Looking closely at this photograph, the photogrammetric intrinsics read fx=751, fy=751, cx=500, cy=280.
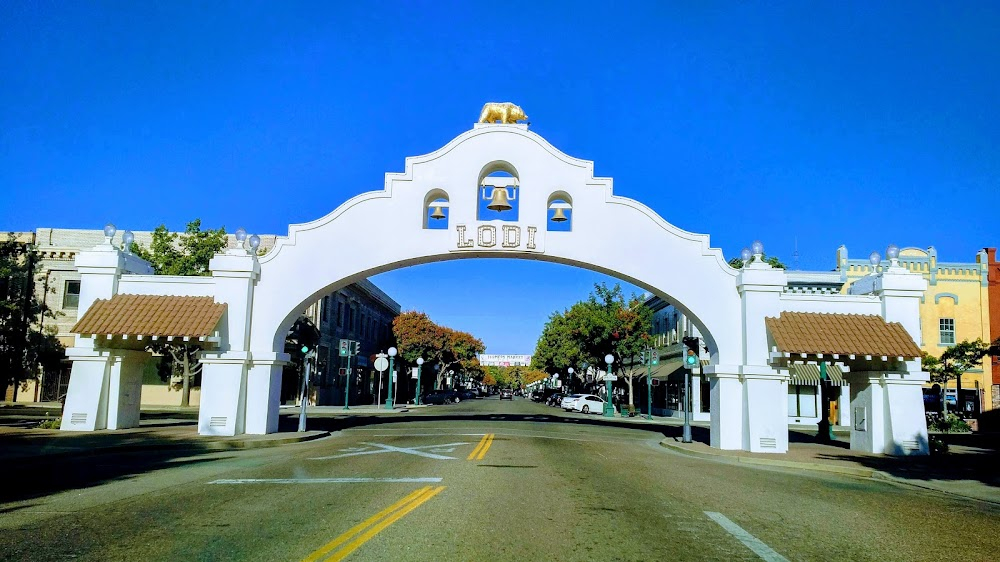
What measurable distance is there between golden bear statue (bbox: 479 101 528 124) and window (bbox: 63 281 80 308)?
33.7 metres

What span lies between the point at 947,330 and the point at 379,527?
45.2 metres

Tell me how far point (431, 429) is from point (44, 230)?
115ft

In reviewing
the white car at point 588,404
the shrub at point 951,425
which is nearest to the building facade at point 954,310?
the shrub at point 951,425

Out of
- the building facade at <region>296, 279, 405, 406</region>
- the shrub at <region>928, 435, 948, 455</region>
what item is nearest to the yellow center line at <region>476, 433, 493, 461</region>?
the shrub at <region>928, 435, 948, 455</region>

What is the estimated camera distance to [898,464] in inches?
697

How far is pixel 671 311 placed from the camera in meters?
53.9

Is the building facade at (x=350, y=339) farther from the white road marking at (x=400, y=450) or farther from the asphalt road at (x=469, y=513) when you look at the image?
the asphalt road at (x=469, y=513)

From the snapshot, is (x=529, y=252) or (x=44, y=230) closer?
(x=529, y=252)

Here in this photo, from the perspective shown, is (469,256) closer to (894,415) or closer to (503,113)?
(503,113)

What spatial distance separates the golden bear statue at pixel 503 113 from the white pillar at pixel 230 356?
26.7ft

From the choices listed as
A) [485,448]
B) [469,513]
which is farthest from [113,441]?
[469,513]

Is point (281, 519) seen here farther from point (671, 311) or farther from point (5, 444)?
point (671, 311)

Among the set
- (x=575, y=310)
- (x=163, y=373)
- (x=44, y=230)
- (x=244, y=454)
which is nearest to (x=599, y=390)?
(x=575, y=310)

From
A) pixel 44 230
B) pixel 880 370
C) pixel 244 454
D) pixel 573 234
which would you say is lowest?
pixel 244 454
